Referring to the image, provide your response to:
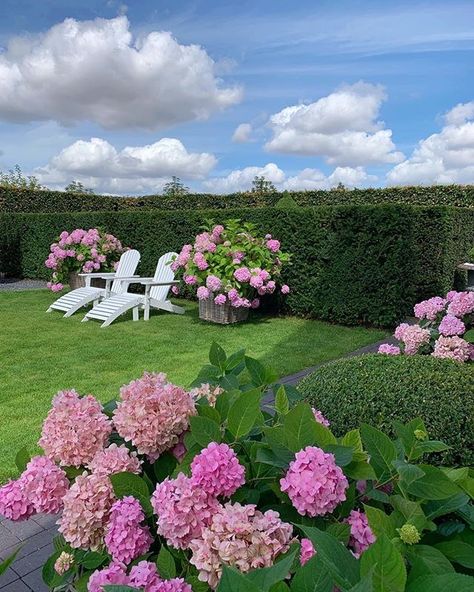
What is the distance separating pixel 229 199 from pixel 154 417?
1540 cm

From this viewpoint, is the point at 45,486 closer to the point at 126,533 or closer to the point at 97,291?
the point at 126,533

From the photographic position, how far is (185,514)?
905 mm

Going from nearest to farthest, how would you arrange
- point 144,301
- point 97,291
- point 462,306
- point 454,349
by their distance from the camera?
1. point 454,349
2. point 462,306
3. point 144,301
4. point 97,291

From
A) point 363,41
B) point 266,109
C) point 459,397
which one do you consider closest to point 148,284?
point 266,109

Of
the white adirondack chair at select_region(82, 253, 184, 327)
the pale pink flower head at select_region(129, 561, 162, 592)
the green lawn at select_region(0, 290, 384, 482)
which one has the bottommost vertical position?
the green lawn at select_region(0, 290, 384, 482)

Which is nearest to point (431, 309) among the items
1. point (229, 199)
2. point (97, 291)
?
point (97, 291)

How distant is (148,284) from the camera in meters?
7.51

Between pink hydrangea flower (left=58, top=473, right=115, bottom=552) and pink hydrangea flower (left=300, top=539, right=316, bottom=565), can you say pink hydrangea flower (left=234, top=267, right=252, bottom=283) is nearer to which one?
pink hydrangea flower (left=58, top=473, right=115, bottom=552)

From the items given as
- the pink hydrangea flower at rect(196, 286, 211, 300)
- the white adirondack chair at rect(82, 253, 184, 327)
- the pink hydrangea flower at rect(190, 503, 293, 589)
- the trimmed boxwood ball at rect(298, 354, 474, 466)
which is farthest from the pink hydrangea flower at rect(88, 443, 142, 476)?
the white adirondack chair at rect(82, 253, 184, 327)

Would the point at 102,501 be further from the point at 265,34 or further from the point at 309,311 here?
the point at 309,311

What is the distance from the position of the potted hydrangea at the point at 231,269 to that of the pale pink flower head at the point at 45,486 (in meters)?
5.82

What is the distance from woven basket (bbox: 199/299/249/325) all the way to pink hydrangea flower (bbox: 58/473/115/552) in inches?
242

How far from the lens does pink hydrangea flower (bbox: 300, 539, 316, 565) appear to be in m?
0.86

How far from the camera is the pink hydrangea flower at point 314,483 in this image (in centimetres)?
89
